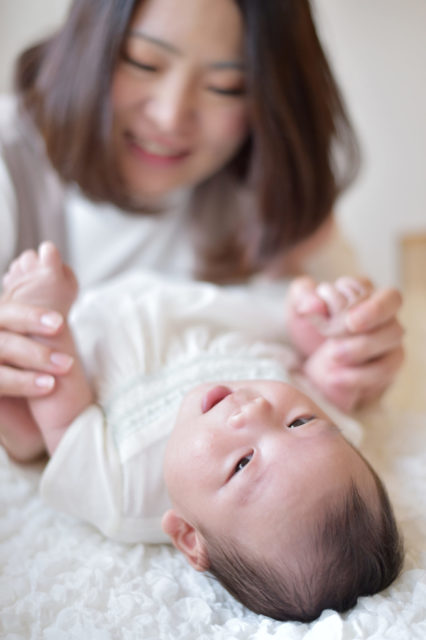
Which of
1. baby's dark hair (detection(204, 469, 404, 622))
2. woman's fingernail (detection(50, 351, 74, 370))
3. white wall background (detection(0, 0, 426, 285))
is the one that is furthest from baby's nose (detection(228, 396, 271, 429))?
white wall background (detection(0, 0, 426, 285))

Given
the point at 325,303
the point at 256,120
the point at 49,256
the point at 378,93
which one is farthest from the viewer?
the point at 378,93

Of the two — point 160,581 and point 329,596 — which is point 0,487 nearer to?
point 160,581

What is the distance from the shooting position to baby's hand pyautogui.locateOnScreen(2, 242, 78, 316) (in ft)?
2.46

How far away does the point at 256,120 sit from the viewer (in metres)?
1.05

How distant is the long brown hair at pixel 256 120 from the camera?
0.95 m

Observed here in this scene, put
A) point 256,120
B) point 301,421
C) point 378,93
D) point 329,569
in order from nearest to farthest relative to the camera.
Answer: point 329,569, point 301,421, point 256,120, point 378,93

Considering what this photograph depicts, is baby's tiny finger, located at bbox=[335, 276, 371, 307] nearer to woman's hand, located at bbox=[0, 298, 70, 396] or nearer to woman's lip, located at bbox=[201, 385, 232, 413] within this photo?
woman's lip, located at bbox=[201, 385, 232, 413]

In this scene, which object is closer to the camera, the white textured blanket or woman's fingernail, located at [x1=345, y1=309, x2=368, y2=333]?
the white textured blanket

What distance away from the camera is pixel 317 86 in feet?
3.49

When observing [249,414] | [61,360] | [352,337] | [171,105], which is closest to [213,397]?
[249,414]

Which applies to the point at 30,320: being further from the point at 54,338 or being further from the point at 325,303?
the point at 325,303

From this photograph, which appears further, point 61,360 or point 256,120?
point 256,120

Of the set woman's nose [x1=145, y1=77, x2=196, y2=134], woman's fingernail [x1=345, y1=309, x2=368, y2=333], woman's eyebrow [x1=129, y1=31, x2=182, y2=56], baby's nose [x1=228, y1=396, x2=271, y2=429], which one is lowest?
baby's nose [x1=228, y1=396, x2=271, y2=429]

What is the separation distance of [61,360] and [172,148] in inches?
21.2
